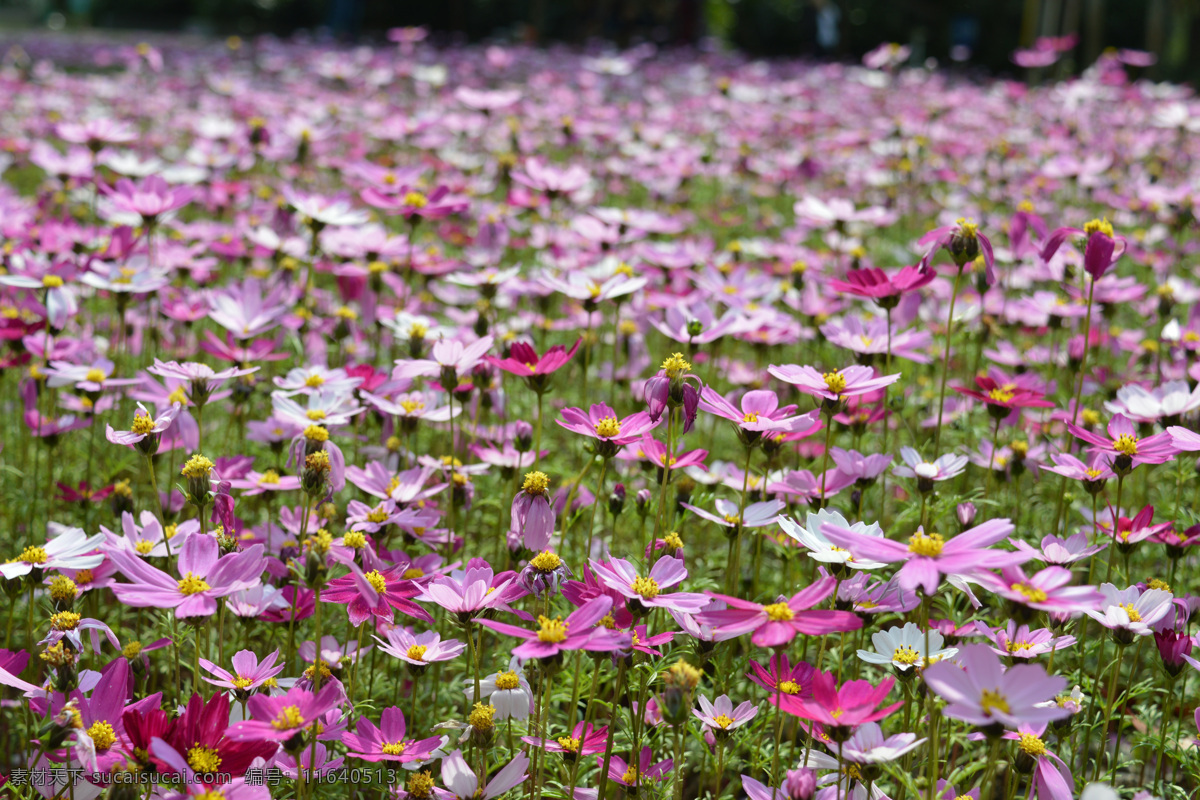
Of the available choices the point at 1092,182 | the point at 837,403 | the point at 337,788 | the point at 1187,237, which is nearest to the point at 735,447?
the point at 837,403

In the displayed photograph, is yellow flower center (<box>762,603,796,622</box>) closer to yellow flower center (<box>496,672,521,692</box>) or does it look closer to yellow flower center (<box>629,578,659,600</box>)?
yellow flower center (<box>629,578,659,600</box>)

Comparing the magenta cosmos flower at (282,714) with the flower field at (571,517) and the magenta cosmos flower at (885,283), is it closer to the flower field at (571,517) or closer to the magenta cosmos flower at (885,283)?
the flower field at (571,517)

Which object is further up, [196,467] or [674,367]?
[674,367]

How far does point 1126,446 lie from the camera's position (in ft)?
4.14

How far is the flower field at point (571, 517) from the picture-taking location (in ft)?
3.24

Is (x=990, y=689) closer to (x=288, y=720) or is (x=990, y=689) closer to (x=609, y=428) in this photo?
(x=609, y=428)

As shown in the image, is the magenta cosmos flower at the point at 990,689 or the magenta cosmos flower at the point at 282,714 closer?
the magenta cosmos flower at the point at 990,689

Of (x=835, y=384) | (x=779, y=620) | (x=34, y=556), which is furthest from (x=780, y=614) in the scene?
(x=34, y=556)

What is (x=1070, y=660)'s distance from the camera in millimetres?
1638

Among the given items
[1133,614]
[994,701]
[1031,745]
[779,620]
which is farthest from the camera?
[1133,614]

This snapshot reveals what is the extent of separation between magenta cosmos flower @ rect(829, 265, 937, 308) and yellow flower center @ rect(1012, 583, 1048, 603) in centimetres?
60

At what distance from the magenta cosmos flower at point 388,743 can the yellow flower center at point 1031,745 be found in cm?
62

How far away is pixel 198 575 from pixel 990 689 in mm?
783

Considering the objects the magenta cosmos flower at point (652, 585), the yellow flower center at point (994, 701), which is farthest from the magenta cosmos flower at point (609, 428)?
the yellow flower center at point (994, 701)
